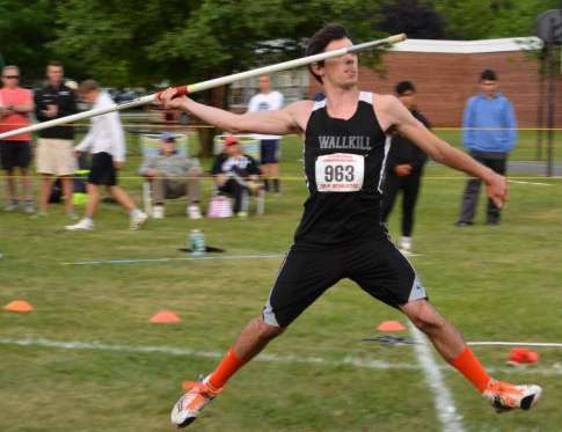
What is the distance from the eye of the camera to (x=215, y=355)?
6.49 metres

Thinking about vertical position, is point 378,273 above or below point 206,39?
below

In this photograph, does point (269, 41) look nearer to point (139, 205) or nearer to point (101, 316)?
point (139, 205)

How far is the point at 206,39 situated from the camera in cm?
2186

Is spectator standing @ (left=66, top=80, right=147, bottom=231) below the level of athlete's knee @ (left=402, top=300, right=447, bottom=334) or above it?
above

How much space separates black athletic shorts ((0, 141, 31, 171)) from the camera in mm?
13534

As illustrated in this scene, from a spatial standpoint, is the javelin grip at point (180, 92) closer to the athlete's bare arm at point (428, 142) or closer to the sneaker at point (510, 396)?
the athlete's bare arm at point (428, 142)

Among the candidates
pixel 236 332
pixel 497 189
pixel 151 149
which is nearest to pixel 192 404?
pixel 497 189

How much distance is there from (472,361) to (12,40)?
3049 cm

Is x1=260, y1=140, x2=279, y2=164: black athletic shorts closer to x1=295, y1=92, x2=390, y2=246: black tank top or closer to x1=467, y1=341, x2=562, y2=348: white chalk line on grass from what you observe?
x1=467, y1=341, x2=562, y2=348: white chalk line on grass

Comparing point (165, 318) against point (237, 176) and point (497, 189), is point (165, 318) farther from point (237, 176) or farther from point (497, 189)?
point (237, 176)

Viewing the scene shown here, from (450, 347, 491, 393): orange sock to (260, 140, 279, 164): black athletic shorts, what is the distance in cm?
1076

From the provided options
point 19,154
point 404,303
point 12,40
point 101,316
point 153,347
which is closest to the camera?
point 404,303

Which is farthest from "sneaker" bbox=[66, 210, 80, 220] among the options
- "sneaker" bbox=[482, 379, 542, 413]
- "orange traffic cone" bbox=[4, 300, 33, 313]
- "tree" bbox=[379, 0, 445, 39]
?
"tree" bbox=[379, 0, 445, 39]

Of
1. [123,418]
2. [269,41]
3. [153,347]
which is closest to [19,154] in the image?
[153,347]
